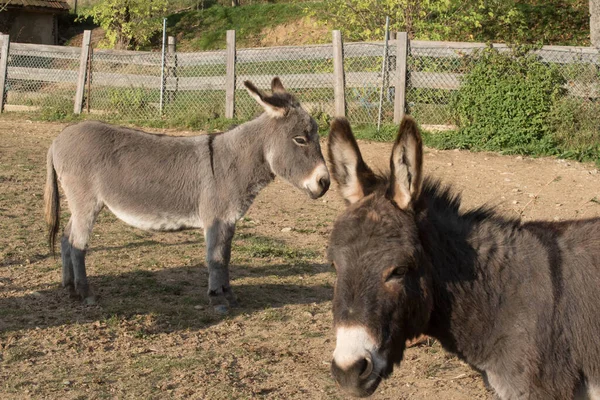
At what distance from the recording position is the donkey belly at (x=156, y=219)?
20.5ft

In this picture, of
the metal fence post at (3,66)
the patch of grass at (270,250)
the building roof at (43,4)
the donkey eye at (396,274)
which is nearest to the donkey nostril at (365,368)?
the donkey eye at (396,274)

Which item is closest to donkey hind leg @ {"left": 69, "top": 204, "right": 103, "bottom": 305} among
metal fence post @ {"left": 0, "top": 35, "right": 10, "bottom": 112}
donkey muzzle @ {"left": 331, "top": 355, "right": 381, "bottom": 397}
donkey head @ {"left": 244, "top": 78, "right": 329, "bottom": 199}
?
donkey head @ {"left": 244, "top": 78, "right": 329, "bottom": 199}

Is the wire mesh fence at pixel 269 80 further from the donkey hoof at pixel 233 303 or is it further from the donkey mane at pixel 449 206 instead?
the donkey mane at pixel 449 206

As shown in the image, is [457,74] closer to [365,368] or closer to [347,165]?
[347,165]

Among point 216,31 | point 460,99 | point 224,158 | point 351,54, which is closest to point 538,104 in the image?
point 460,99

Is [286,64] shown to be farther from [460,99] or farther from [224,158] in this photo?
[224,158]

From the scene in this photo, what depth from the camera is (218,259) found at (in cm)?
619

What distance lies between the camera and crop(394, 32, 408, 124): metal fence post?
46.4 ft

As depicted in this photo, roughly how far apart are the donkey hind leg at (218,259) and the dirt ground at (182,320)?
14 cm

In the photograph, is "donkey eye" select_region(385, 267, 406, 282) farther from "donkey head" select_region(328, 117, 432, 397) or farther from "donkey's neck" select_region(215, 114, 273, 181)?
"donkey's neck" select_region(215, 114, 273, 181)

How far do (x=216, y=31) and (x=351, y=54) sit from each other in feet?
64.7

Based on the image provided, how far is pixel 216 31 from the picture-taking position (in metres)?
33.5

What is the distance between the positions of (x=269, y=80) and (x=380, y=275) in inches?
539

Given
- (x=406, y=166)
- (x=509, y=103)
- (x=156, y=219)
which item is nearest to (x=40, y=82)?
(x=509, y=103)
